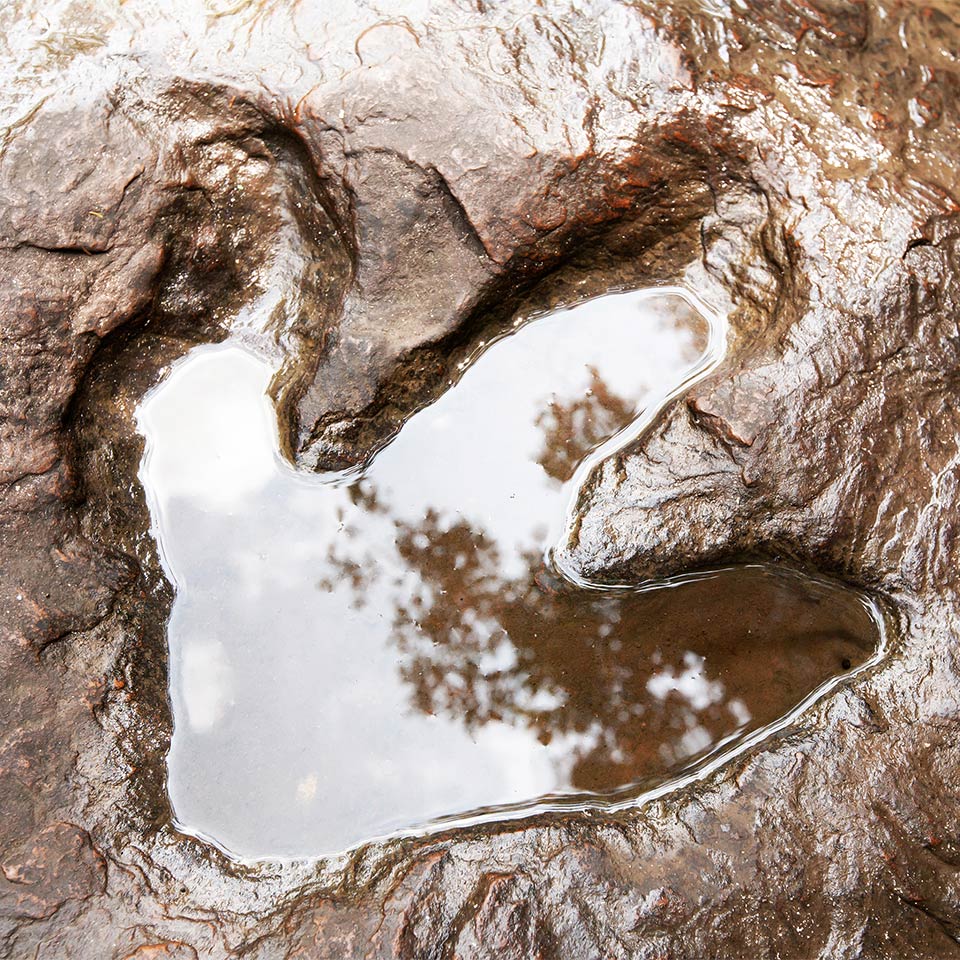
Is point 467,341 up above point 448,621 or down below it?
above

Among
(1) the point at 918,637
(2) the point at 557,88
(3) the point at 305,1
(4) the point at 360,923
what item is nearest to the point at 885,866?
(1) the point at 918,637

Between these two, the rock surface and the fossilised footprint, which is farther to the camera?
the fossilised footprint

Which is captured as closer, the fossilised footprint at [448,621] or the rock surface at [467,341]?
the rock surface at [467,341]

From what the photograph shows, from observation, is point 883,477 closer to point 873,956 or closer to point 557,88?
point 873,956
